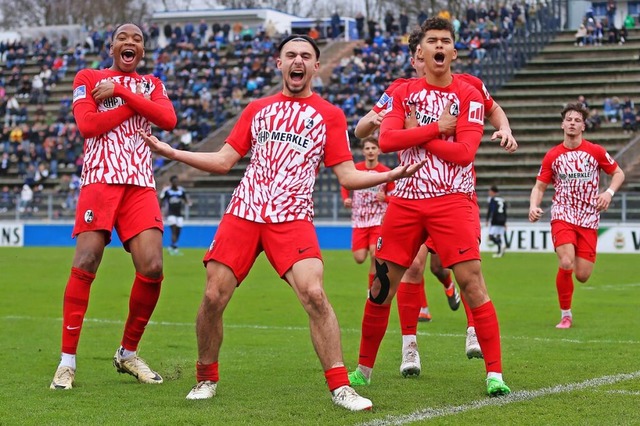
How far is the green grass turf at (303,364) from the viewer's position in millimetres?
7359

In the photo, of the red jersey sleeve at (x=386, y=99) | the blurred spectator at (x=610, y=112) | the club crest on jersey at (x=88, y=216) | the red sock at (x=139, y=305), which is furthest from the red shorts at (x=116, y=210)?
the blurred spectator at (x=610, y=112)

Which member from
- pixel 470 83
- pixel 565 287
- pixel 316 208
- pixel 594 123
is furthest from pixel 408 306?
pixel 594 123

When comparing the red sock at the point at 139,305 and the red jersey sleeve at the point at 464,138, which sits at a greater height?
the red jersey sleeve at the point at 464,138

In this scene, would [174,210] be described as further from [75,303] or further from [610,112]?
[75,303]

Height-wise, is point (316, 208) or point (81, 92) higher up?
point (81, 92)

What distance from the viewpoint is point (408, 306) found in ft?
31.3

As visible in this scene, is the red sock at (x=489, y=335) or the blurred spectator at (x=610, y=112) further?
the blurred spectator at (x=610, y=112)

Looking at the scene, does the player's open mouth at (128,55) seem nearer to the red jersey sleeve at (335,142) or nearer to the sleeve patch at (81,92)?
the sleeve patch at (81,92)

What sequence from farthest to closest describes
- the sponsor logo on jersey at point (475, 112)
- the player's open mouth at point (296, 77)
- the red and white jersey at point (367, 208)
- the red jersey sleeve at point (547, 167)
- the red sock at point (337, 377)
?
the red and white jersey at point (367, 208) < the red jersey sleeve at point (547, 167) < the sponsor logo on jersey at point (475, 112) < the player's open mouth at point (296, 77) < the red sock at point (337, 377)

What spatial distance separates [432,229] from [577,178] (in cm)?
588

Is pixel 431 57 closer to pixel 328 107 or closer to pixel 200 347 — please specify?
pixel 328 107

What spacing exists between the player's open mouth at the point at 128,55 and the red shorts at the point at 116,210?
0.96 metres

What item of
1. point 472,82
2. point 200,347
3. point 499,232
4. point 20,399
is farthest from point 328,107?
point 499,232

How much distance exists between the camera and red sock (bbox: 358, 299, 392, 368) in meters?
8.65
